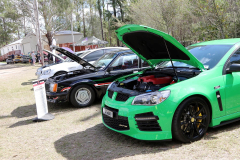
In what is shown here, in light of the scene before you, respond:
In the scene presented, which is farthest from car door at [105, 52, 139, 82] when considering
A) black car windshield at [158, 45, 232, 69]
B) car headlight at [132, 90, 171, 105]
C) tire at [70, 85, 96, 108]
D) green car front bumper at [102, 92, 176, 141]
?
car headlight at [132, 90, 171, 105]

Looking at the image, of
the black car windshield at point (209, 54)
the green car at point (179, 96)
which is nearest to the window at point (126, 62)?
the green car at point (179, 96)

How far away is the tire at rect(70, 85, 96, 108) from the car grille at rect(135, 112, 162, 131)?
133 inches

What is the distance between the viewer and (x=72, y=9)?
106ft

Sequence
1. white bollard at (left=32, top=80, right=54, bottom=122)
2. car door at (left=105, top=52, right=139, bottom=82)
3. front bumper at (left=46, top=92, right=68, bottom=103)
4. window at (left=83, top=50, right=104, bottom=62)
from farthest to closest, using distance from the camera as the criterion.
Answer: window at (left=83, top=50, right=104, bottom=62) < car door at (left=105, top=52, right=139, bottom=82) < front bumper at (left=46, top=92, right=68, bottom=103) < white bollard at (left=32, top=80, right=54, bottom=122)

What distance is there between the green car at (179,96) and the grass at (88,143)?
0.23m

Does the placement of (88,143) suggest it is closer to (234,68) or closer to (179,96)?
(179,96)

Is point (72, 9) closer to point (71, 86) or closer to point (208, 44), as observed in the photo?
point (71, 86)

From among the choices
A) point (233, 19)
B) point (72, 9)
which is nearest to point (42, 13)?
point (72, 9)

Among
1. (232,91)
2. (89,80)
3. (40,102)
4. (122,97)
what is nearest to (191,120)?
(232,91)

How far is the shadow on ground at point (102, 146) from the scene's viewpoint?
371cm

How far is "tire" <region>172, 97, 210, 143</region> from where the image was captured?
3.58 meters

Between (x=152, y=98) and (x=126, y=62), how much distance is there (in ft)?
12.0

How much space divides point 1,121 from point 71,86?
80.2 inches

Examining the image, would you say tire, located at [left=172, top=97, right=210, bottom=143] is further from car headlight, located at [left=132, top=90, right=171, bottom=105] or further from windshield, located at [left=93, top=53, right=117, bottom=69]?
windshield, located at [left=93, top=53, right=117, bottom=69]
